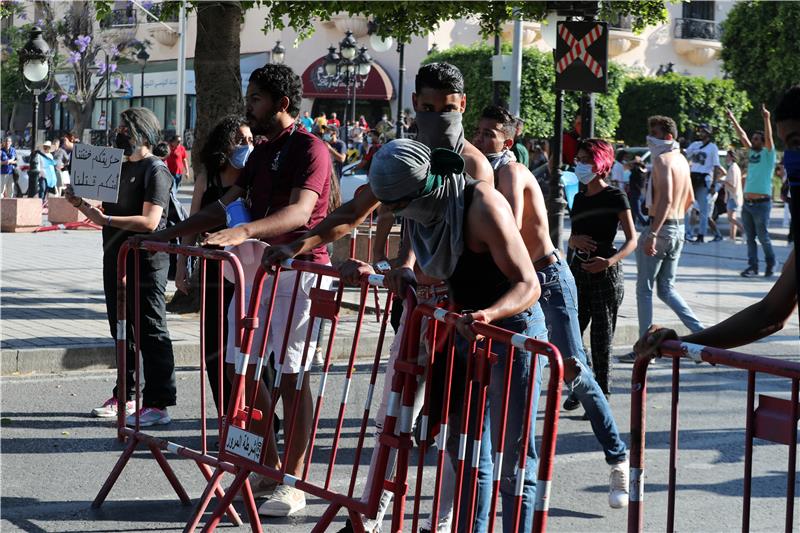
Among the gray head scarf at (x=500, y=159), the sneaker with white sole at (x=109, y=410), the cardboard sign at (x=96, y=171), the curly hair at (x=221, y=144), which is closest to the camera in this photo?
the gray head scarf at (x=500, y=159)

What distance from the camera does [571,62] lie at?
36.4 feet

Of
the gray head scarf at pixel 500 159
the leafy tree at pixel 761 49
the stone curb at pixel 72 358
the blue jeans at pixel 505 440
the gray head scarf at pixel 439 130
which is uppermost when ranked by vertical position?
the leafy tree at pixel 761 49

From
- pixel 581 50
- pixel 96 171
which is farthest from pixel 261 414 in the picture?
pixel 581 50

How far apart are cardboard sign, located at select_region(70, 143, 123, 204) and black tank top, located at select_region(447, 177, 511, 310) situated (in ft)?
10.5

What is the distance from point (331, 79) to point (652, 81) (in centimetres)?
1217

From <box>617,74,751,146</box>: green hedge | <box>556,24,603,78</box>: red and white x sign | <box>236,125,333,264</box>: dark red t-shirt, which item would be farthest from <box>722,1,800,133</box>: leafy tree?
<box>236,125,333,264</box>: dark red t-shirt

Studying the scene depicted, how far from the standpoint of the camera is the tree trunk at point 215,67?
36.9 feet

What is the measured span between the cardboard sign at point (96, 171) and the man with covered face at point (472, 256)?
305cm

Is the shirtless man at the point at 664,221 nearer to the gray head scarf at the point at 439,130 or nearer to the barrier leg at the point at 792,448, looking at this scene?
the gray head scarf at the point at 439,130

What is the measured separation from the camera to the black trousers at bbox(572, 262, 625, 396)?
24.1 feet

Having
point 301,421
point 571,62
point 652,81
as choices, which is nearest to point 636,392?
point 301,421

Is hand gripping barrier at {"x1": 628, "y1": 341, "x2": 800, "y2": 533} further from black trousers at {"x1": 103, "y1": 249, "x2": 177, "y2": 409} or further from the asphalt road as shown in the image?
black trousers at {"x1": 103, "y1": 249, "x2": 177, "y2": 409}

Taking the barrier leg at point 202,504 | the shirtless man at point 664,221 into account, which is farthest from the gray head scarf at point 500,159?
the shirtless man at point 664,221

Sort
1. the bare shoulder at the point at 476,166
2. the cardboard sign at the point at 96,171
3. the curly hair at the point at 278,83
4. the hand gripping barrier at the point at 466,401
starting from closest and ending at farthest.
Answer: the hand gripping barrier at the point at 466,401, the bare shoulder at the point at 476,166, the curly hair at the point at 278,83, the cardboard sign at the point at 96,171
